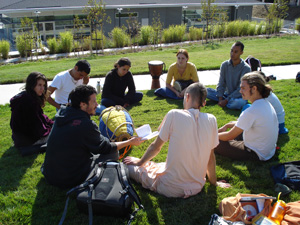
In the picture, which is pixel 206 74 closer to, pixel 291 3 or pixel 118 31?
pixel 118 31

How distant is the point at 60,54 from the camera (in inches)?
603

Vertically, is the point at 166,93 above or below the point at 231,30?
below

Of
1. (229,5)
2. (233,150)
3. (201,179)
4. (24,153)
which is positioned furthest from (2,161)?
(229,5)

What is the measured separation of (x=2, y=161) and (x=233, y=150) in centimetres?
338

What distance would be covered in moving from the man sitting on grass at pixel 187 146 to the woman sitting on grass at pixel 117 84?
2.99 metres

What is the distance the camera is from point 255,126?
12.8 feet

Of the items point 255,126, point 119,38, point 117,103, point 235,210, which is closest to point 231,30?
point 119,38

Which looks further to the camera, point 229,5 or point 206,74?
point 229,5

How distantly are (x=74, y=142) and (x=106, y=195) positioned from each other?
699 millimetres

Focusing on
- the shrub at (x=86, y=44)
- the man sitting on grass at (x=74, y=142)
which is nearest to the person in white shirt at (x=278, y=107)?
the man sitting on grass at (x=74, y=142)

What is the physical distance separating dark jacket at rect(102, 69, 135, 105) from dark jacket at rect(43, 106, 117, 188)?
287cm

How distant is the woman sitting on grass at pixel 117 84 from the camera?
6066 mm

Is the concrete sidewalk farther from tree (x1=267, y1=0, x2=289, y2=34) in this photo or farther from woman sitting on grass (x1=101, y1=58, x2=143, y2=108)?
tree (x1=267, y1=0, x2=289, y2=34)

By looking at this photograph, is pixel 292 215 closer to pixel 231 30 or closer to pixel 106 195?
pixel 106 195
